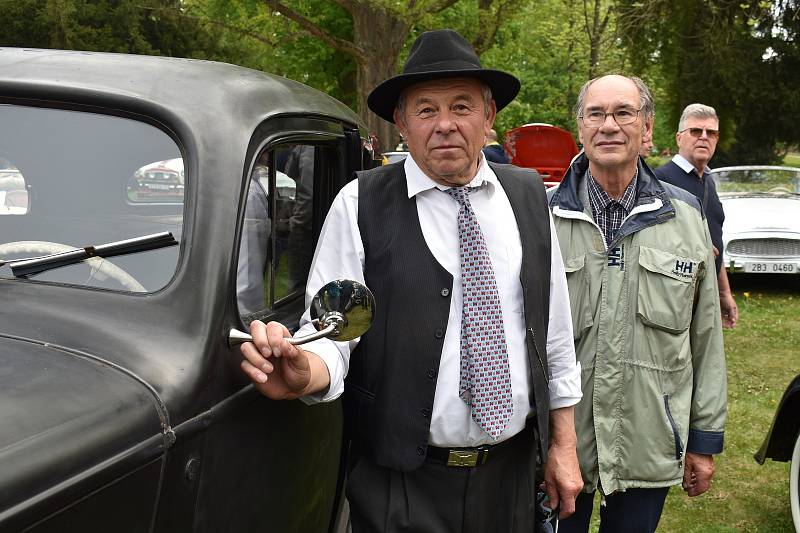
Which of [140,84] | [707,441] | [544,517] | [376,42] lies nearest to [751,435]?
[707,441]

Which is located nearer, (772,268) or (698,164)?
(698,164)

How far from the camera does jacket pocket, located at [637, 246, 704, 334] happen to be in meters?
2.83

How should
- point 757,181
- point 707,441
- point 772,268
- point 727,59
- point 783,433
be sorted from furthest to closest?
point 727,59, point 757,181, point 772,268, point 783,433, point 707,441

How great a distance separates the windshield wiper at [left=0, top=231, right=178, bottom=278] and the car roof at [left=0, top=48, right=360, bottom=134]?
0.33 metres

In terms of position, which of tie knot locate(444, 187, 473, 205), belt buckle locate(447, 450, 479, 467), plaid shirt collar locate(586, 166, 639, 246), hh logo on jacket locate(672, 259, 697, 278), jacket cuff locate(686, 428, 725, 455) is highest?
tie knot locate(444, 187, 473, 205)

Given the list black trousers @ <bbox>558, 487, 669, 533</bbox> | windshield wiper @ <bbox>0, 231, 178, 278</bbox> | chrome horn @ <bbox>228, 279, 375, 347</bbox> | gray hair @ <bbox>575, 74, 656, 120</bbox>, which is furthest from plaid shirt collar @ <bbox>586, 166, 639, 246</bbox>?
windshield wiper @ <bbox>0, 231, 178, 278</bbox>

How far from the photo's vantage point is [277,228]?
268 cm

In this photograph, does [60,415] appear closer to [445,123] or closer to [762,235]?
[445,123]

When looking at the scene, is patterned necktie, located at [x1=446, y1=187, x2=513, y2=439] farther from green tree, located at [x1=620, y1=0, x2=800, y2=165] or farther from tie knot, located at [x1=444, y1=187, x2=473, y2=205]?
green tree, located at [x1=620, y1=0, x2=800, y2=165]

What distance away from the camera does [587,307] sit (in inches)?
113

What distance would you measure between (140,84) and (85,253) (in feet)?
1.53

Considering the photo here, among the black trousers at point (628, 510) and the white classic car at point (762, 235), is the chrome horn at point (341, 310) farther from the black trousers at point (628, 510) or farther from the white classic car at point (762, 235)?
the white classic car at point (762, 235)

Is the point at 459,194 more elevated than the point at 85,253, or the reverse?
the point at 459,194

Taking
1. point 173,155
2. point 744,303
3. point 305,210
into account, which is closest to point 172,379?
point 173,155
